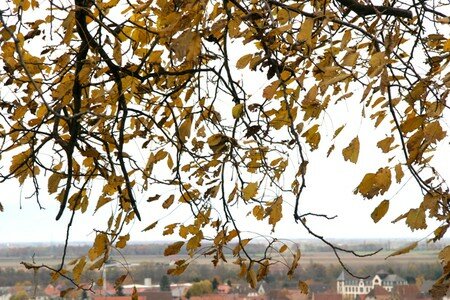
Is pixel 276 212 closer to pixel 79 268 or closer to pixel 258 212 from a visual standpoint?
pixel 258 212

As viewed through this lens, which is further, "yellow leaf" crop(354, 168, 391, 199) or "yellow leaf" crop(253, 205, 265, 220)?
"yellow leaf" crop(253, 205, 265, 220)

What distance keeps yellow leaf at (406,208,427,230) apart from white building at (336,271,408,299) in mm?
22150

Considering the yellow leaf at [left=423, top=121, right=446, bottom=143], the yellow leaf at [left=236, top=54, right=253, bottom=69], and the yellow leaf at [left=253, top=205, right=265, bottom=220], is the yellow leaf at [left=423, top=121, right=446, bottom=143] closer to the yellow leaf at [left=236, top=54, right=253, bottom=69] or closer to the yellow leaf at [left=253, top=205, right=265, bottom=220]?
the yellow leaf at [left=236, top=54, right=253, bottom=69]

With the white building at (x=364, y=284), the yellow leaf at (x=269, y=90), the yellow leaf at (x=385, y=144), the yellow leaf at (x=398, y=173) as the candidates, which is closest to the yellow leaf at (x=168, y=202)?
the yellow leaf at (x=269, y=90)

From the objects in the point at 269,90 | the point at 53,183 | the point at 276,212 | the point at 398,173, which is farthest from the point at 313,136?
the point at 53,183

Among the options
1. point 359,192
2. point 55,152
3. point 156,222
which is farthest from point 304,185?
point 55,152

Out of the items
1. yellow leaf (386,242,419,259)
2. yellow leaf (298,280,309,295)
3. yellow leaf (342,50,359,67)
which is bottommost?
yellow leaf (298,280,309,295)

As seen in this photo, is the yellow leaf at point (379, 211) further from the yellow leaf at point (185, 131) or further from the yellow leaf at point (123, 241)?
the yellow leaf at point (123, 241)

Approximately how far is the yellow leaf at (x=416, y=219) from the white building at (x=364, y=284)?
872 inches

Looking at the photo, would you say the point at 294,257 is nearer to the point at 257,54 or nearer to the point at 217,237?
the point at 217,237

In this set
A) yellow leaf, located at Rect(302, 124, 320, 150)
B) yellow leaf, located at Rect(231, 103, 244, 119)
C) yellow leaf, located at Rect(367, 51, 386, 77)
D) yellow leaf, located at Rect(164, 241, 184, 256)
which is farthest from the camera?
yellow leaf, located at Rect(164, 241, 184, 256)

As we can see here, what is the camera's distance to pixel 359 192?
6.24 ft

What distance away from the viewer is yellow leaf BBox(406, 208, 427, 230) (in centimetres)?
183

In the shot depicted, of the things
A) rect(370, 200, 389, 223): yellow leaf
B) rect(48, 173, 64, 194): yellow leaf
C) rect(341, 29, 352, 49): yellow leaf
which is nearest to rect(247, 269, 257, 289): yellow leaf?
rect(48, 173, 64, 194): yellow leaf
